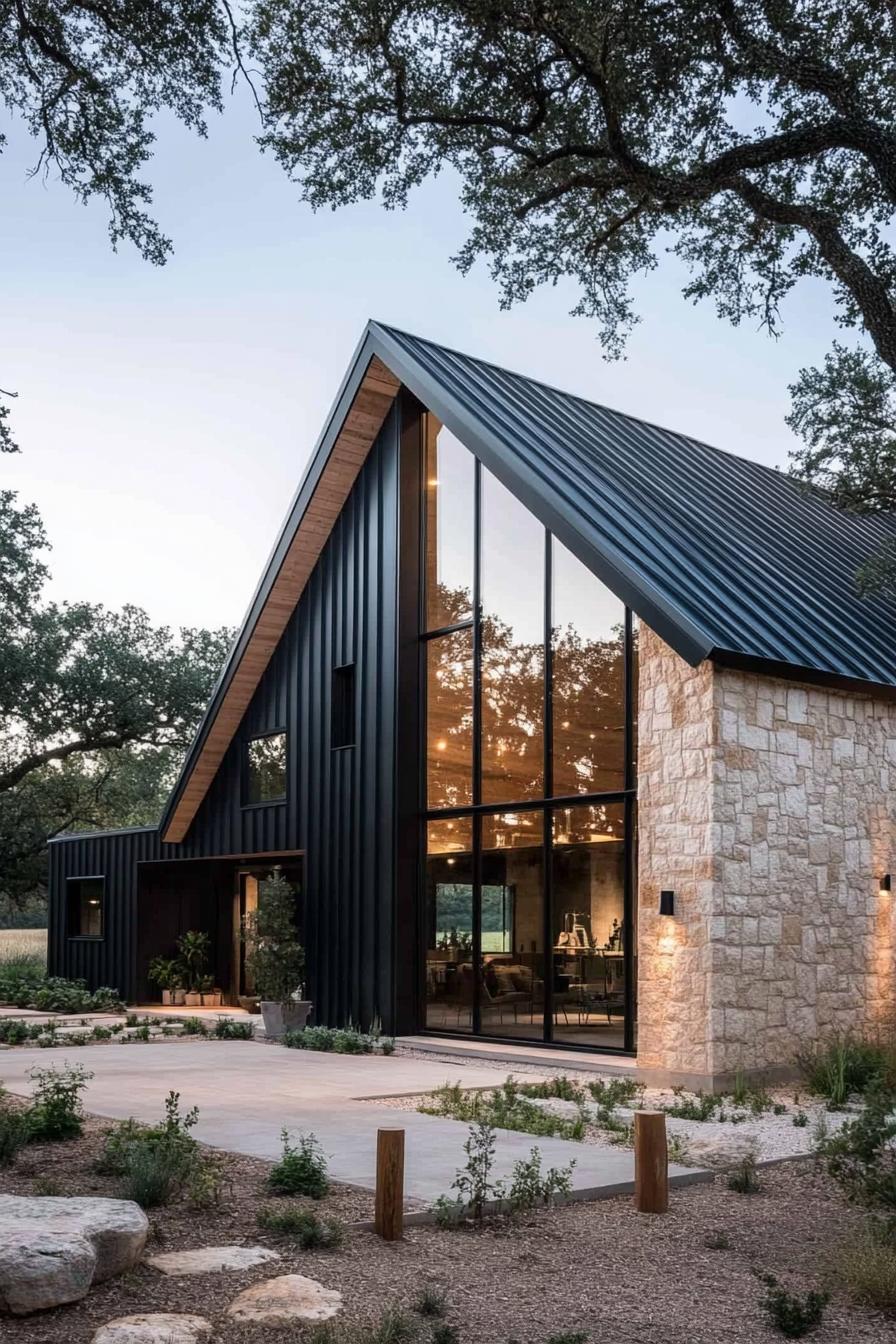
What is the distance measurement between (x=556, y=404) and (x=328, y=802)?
5.81m

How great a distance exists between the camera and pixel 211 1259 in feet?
18.8

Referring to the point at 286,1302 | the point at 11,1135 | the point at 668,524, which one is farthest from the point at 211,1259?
the point at 668,524

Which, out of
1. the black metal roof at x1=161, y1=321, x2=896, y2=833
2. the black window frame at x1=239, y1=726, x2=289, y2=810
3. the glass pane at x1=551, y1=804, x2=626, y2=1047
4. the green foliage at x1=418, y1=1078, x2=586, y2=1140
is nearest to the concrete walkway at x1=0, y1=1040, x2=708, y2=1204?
the green foliage at x1=418, y1=1078, x2=586, y2=1140

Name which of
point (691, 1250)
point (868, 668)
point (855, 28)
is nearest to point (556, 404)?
point (868, 668)

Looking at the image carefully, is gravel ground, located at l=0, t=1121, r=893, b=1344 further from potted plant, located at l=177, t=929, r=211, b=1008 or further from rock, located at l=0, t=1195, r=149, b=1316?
potted plant, located at l=177, t=929, r=211, b=1008

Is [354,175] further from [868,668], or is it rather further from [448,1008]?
[448,1008]

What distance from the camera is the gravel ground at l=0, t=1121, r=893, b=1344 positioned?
17.0 feet

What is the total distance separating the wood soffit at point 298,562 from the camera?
16.6 metres

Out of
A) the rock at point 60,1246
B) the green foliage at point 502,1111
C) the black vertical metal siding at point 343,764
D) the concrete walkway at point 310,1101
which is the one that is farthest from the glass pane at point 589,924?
the rock at point 60,1246

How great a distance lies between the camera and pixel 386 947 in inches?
605

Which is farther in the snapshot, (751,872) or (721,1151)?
(751,872)

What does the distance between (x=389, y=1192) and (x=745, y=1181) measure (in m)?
2.40

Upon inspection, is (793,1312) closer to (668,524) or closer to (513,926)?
(513,926)

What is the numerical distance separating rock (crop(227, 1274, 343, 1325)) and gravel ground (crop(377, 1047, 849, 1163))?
12.6 ft
